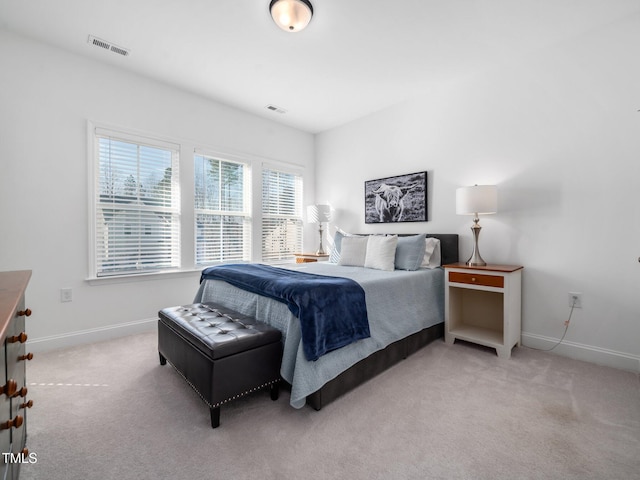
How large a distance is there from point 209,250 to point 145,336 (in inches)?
46.6

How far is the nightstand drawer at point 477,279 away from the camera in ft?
8.44

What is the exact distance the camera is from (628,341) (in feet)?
7.75

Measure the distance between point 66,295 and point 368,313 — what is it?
2767 mm

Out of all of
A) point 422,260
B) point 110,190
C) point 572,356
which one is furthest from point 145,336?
point 572,356

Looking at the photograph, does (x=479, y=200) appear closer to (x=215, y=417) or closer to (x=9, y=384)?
(x=215, y=417)

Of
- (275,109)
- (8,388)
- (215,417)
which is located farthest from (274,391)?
(275,109)

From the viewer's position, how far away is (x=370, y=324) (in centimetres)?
221

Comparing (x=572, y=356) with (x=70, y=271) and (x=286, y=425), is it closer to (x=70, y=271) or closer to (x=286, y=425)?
(x=286, y=425)

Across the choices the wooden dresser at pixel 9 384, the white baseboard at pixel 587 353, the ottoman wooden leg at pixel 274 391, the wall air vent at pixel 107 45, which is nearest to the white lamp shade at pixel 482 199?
the white baseboard at pixel 587 353

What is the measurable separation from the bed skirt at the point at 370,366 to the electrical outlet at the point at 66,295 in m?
2.50

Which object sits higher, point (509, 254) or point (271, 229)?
point (271, 229)

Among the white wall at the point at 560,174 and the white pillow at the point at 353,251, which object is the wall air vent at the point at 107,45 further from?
the white wall at the point at 560,174

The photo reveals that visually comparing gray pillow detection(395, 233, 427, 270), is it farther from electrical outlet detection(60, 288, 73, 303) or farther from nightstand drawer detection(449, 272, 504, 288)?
electrical outlet detection(60, 288, 73, 303)

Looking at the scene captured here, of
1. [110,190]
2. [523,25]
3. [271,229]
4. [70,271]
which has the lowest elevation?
[70,271]
